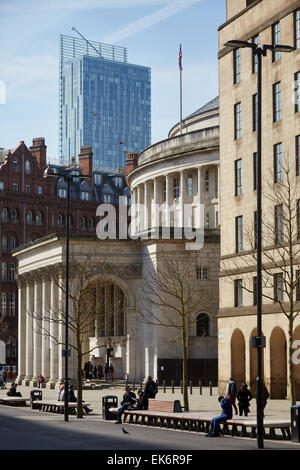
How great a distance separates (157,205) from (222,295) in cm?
3414

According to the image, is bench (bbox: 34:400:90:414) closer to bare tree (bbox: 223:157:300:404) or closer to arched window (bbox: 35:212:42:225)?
bare tree (bbox: 223:157:300:404)

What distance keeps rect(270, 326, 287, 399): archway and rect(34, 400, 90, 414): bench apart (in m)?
12.3

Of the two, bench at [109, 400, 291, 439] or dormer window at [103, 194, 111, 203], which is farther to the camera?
dormer window at [103, 194, 111, 203]

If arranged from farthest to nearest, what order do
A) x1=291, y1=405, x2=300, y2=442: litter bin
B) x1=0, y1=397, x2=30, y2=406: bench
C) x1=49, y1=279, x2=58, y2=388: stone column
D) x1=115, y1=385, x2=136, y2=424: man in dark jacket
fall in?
x1=49, y1=279, x2=58, y2=388: stone column, x1=0, y1=397, x2=30, y2=406: bench, x1=115, y1=385, x2=136, y2=424: man in dark jacket, x1=291, y1=405, x2=300, y2=442: litter bin

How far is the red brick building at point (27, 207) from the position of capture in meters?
134

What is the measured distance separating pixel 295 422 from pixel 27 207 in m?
110

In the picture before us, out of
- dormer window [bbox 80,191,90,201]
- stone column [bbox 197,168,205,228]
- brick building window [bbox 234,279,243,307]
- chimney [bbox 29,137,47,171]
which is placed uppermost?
chimney [bbox 29,137,47,171]

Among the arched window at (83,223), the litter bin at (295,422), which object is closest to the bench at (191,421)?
the litter bin at (295,422)

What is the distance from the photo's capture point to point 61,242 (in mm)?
80062

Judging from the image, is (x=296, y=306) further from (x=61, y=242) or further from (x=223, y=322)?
(x=61, y=242)

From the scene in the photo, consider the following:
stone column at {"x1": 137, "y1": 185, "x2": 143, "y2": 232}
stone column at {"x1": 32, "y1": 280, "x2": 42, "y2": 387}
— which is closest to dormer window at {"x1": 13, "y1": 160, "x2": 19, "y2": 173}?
stone column at {"x1": 137, "y1": 185, "x2": 143, "y2": 232}

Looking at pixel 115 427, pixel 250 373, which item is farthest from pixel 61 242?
pixel 115 427

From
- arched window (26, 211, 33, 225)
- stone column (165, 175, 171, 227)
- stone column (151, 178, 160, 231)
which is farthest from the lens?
arched window (26, 211, 33, 225)

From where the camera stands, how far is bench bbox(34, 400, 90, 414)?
49.2 meters
